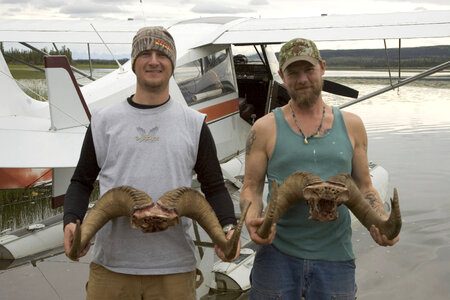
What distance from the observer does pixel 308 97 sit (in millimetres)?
2586

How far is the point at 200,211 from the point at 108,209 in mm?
380

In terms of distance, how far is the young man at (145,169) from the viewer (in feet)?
8.04

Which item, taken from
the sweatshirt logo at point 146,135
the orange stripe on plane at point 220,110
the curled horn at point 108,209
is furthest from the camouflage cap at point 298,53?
the orange stripe on plane at point 220,110

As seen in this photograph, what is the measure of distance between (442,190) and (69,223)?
9.15 metres

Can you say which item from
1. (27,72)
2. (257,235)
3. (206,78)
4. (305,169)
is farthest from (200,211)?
(27,72)

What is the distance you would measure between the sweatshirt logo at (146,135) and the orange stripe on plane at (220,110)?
475 centimetres

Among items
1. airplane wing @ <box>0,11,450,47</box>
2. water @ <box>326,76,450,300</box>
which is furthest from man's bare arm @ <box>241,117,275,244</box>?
airplane wing @ <box>0,11,450,47</box>

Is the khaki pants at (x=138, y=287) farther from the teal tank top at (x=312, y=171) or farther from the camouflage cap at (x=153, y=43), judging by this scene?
the camouflage cap at (x=153, y=43)

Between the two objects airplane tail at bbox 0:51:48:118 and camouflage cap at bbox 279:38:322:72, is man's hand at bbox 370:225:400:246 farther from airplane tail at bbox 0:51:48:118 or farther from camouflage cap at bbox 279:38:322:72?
airplane tail at bbox 0:51:48:118

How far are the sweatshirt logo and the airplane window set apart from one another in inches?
176

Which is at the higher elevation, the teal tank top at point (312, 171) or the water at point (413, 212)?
the teal tank top at point (312, 171)

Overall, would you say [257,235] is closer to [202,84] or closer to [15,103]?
[202,84]

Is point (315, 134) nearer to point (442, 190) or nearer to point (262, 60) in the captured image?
point (262, 60)

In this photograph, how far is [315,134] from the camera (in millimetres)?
2566
